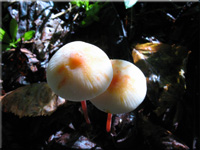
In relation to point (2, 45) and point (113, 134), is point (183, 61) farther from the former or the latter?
point (2, 45)

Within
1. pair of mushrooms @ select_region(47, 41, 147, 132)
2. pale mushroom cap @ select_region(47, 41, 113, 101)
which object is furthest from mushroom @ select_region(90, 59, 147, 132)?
pale mushroom cap @ select_region(47, 41, 113, 101)

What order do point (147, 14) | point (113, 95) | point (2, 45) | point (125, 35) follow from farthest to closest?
point (147, 14)
point (125, 35)
point (2, 45)
point (113, 95)

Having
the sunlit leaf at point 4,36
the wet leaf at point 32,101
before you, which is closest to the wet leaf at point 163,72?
the wet leaf at point 32,101

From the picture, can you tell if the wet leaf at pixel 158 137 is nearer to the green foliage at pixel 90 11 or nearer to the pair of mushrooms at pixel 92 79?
the pair of mushrooms at pixel 92 79

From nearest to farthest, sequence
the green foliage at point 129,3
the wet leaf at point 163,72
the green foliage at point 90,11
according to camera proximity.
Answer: the green foliage at point 129,3
the wet leaf at point 163,72
the green foliage at point 90,11

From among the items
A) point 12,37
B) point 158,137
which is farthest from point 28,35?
point 158,137

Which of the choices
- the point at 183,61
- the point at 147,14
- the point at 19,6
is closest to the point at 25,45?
the point at 19,6

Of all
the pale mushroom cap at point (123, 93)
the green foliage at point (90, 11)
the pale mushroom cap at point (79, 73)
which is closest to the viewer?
the pale mushroom cap at point (79, 73)
